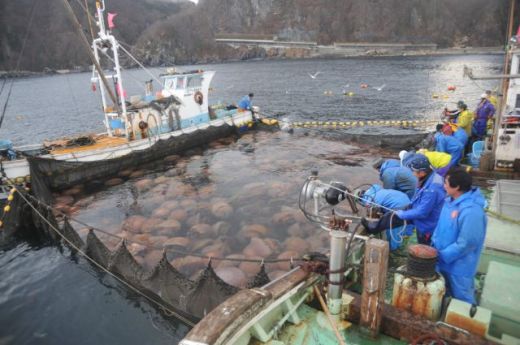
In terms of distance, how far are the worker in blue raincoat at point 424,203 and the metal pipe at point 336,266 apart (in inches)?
48.5

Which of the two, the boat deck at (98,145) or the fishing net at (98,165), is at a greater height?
the boat deck at (98,145)

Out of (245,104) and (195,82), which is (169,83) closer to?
(195,82)

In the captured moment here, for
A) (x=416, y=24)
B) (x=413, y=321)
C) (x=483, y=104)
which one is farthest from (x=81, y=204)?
(x=416, y=24)

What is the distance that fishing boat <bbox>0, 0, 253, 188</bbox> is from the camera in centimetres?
A: 1469

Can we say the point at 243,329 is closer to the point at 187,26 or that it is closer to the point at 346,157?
the point at 346,157

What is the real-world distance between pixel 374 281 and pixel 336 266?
1.53 ft

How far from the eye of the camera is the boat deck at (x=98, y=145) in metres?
14.8

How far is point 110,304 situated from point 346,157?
1226 cm

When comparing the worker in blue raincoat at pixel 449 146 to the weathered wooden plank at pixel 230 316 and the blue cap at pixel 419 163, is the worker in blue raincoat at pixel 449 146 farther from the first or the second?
the weathered wooden plank at pixel 230 316

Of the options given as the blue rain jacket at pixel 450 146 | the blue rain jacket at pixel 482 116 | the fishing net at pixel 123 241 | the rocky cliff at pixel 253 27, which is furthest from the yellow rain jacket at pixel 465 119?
the rocky cliff at pixel 253 27

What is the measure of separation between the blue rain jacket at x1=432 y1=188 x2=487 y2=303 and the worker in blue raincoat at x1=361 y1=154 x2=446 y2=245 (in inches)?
20.5

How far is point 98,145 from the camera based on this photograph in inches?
615

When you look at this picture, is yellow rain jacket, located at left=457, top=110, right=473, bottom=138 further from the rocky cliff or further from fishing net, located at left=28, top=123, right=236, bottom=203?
the rocky cliff

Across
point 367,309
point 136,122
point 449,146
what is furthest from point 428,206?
point 136,122
